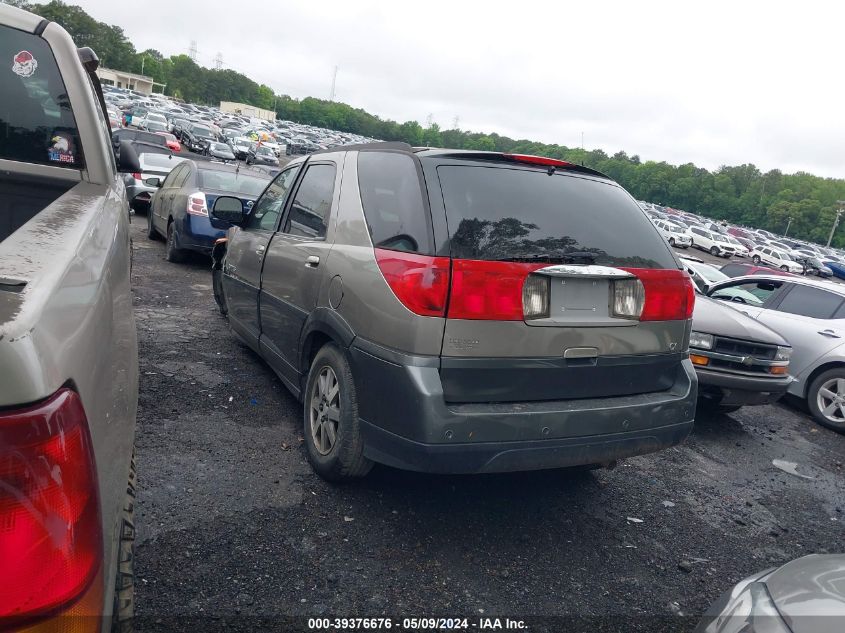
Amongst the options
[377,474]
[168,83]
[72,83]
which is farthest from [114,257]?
[168,83]

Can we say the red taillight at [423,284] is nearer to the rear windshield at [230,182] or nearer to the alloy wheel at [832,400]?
the alloy wheel at [832,400]

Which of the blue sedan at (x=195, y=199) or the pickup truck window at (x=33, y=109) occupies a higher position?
the pickup truck window at (x=33, y=109)

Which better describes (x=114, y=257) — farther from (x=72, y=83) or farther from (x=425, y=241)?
(x=72, y=83)

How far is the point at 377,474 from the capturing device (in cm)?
375

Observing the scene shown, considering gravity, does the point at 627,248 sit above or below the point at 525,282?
above

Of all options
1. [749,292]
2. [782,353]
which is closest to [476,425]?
[782,353]

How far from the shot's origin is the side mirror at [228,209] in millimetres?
5137

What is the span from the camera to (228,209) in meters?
5.18

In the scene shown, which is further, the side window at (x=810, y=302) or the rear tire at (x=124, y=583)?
the side window at (x=810, y=302)

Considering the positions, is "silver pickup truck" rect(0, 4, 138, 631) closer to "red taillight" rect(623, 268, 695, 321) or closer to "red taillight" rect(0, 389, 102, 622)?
"red taillight" rect(0, 389, 102, 622)

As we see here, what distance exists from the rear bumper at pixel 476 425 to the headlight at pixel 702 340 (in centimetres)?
260

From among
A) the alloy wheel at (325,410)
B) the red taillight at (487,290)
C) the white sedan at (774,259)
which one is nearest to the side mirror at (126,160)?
the alloy wheel at (325,410)

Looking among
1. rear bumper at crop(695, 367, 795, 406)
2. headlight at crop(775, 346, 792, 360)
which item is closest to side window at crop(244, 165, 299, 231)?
rear bumper at crop(695, 367, 795, 406)

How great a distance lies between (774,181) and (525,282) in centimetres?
13550
